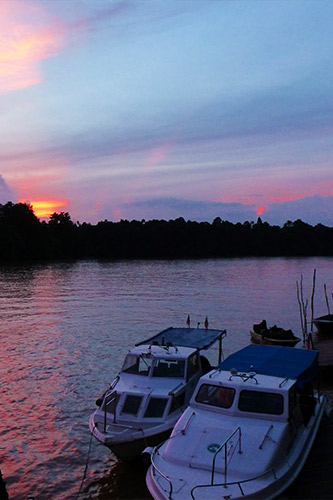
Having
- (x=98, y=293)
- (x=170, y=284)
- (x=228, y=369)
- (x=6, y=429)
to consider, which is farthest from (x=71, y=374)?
(x=170, y=284)

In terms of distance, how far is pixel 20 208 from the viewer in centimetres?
14000

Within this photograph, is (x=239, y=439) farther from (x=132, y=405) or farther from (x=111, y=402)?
(x=111, y=402)

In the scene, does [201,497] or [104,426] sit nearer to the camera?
[201,497]

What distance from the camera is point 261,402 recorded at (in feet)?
45.4

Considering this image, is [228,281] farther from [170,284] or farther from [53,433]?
[53,433]

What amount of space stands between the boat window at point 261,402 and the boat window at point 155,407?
11.6 feet

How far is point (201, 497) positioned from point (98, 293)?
177 ft

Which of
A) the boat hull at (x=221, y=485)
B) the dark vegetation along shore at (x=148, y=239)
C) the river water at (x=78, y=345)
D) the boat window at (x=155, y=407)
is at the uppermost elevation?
the dark vegetation along shore at (x=148, y=239)

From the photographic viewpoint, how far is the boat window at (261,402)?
1365 centimetres

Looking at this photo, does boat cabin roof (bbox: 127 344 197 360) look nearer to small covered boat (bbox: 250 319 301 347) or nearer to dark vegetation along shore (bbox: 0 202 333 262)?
small covered boat (bbox: 250 319 301 347)

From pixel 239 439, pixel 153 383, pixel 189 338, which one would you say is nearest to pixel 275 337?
pixel 189 338

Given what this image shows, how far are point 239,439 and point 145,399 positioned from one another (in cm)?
490

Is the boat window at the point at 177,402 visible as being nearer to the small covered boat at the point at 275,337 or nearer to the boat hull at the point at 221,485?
the boat hull at the point at 221,485

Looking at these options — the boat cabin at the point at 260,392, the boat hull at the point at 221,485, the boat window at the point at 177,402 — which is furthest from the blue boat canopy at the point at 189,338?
the boat hull at the point at 221,485
